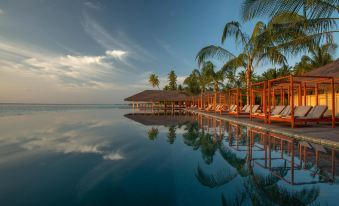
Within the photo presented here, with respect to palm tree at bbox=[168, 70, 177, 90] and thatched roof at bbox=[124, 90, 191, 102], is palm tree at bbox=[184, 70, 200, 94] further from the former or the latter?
palm tree at bbox=[168, 70, 177, 90]

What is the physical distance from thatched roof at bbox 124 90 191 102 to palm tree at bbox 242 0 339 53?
2757 centimetres

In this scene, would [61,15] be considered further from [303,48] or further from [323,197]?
[323,197]

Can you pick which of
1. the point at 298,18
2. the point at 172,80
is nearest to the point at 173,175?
the point at 298,18

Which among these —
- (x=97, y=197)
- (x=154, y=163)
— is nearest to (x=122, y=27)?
(x=154, y=163)

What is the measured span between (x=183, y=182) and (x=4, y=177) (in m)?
2.76

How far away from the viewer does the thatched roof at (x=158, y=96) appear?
111ft

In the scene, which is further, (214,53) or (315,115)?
(214,53)

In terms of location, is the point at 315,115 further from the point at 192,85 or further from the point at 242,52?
the point at 192,85

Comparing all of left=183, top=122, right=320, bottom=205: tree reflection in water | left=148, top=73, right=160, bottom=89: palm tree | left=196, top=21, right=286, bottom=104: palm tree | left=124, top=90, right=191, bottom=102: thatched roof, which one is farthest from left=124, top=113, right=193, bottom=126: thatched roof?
left=148, top=73, right=160, bottom=89: palm tree

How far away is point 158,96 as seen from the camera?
34438 millimetres

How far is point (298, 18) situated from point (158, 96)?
94.3 feet

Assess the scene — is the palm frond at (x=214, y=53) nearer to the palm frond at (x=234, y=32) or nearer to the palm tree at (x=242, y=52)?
the palm tree at (x=242, y=52)

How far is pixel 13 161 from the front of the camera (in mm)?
4305

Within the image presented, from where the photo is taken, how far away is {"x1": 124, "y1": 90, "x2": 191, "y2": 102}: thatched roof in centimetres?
3394
